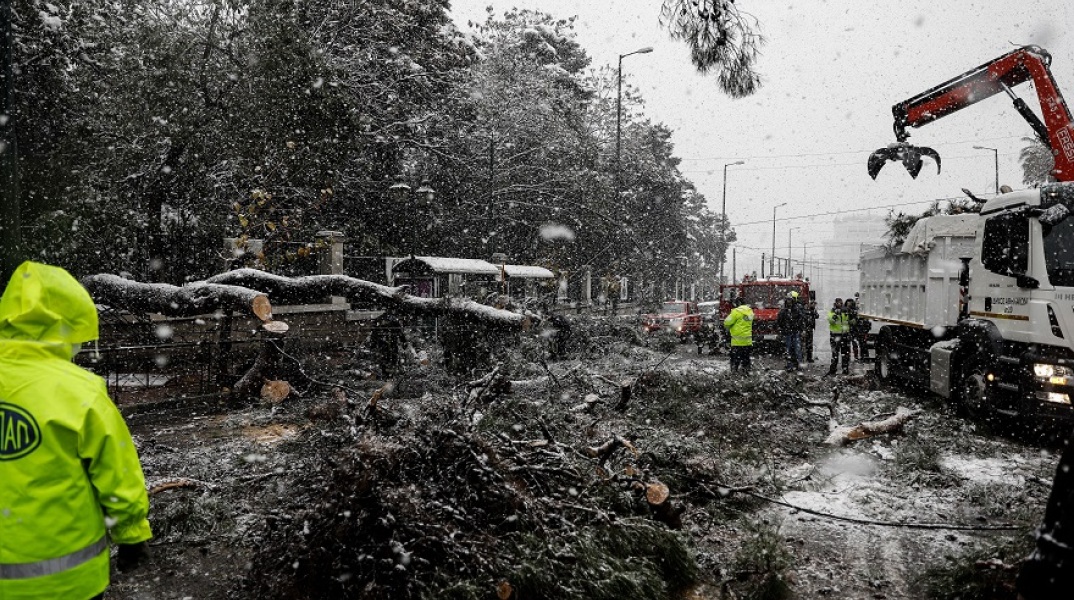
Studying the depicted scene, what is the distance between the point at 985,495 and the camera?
20.3 feet

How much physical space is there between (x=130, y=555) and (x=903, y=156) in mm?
10355

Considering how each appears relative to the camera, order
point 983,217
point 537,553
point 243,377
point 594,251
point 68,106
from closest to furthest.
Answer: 1. point 537,553
2. point 983,217
3. point 243,377
4. point 68,106
5. point 594,251

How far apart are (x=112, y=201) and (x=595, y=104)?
3102 centimetres

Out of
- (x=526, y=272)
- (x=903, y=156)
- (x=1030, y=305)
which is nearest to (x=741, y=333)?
(x=903, y=156)

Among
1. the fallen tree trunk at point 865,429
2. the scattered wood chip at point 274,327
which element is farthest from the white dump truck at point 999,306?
the scattered wood chip at point 274,327

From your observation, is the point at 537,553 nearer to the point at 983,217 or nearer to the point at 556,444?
the point at 556,444

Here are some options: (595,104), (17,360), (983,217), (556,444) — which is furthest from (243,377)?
(595,104)

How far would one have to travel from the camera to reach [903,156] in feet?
32.0

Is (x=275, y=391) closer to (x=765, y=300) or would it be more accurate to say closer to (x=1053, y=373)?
(x=1053, y=373)

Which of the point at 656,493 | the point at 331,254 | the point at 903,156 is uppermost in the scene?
the point at 903,156

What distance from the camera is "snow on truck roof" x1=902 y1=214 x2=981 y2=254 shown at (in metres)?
10.5

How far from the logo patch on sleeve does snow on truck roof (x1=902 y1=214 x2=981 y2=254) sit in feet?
37.6

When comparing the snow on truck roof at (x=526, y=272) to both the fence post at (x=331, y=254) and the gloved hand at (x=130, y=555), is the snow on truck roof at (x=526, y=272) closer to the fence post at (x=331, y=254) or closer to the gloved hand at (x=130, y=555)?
the fence post at (x=331, y=254)

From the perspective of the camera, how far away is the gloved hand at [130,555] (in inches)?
99.1
